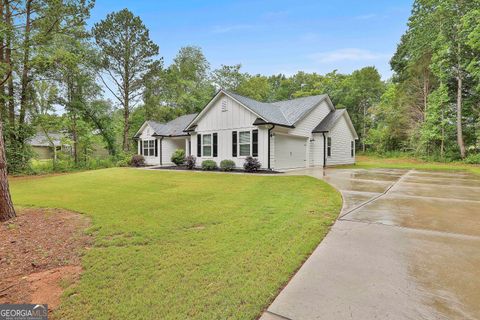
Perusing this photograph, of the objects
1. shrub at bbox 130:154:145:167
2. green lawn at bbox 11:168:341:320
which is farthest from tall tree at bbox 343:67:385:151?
green lawn at bbox 11:168:341:320

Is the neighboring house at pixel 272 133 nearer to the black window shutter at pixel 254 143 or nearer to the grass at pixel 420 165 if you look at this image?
the black window shutter at pixel 254 143

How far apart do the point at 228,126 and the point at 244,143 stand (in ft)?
5.62

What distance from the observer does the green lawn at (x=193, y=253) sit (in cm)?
227

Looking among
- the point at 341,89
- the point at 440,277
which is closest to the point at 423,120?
the point at 341,89

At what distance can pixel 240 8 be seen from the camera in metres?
15.3

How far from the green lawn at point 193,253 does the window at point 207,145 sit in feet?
32.7

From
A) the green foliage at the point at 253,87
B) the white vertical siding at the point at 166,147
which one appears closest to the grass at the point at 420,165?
the white vertical siding at the point at 166,147

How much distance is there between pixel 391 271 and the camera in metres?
2.79

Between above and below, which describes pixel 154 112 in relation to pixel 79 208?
above

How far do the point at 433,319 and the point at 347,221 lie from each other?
2.78 metres

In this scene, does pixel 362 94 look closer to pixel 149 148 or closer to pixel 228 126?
pixel 228 126

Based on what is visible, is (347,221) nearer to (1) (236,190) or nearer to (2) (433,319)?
(2) (433,319)

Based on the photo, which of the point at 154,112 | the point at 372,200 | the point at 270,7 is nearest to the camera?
the point at 372,200

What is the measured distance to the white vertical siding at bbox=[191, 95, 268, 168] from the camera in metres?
14.2
